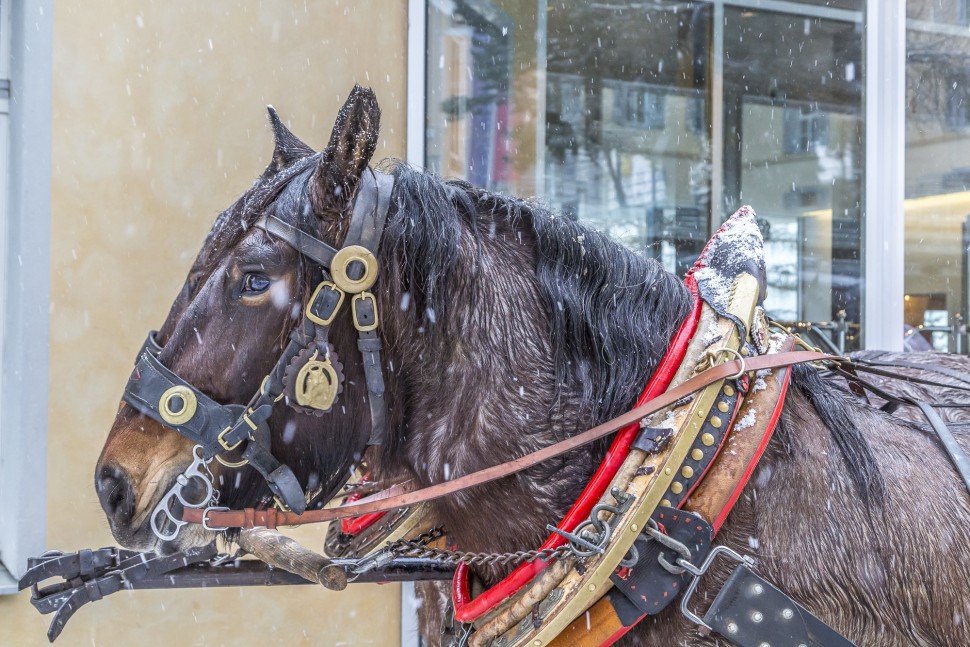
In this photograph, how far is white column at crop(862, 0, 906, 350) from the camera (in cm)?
346

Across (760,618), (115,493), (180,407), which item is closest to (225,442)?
(180,407)

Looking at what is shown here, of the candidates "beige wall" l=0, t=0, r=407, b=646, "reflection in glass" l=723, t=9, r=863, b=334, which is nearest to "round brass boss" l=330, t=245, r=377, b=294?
"beige wall" l=0, t=0, r=407, b=646

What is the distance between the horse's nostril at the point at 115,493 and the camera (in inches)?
49.4

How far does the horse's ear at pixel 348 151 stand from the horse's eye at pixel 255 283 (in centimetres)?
15

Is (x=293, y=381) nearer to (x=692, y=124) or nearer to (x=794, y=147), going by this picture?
(x=692, y=124)

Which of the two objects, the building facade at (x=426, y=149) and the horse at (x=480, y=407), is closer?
the horse at (x=480, y=407)

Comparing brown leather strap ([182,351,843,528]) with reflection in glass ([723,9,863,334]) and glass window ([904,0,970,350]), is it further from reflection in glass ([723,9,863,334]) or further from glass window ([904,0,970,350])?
reflection in glass ([723,9,863,334])

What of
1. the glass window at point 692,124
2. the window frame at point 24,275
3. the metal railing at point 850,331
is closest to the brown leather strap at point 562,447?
the window frame at point 24,275

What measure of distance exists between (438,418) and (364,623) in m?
2.05

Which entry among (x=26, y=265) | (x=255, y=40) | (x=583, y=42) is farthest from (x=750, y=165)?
(x=26, y=265)

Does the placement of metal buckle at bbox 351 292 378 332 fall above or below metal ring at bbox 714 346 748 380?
above

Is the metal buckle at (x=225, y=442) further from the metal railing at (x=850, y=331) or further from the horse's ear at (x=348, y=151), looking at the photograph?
the metal railing at (x=850, y=331)

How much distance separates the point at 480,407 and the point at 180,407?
1.56ft

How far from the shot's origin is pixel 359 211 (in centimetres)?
125
